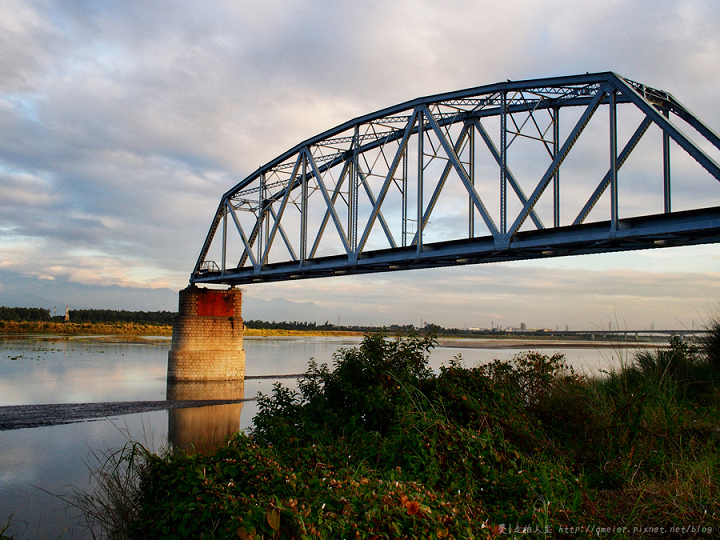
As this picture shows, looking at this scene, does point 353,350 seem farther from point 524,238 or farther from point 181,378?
point 181,378

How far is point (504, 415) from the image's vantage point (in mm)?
8031

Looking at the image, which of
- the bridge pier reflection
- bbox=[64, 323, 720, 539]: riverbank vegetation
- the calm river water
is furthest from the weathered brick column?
bbox=[64, 323, 720, 539]: riverbank vegetation

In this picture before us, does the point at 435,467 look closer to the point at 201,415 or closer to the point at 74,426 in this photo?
the point at 74,426

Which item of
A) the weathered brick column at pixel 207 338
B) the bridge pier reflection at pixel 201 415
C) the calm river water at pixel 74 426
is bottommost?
the bridge pier reflection at pixel 201 415

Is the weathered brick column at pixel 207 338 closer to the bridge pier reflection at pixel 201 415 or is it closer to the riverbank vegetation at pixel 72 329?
the bridge pier reflection at pixel 201 415

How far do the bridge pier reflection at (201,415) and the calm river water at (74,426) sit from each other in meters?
0.05

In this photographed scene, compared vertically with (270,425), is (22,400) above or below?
below

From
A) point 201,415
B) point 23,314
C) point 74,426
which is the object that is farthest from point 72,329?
point 74,426

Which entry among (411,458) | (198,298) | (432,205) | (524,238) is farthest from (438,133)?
(198,298)

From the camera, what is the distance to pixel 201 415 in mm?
26797

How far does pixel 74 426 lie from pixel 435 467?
68.2 feet

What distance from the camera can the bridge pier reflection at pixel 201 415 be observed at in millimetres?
20737

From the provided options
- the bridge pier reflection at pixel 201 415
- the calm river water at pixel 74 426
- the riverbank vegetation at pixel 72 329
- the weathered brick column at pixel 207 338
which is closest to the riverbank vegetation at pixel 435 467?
the calm river water at pixel 74 426

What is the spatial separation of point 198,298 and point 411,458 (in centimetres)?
3611
